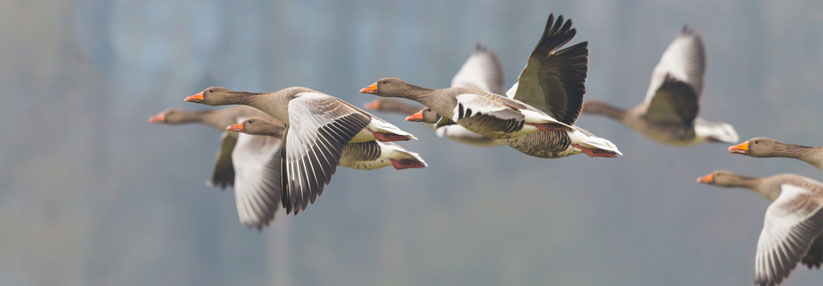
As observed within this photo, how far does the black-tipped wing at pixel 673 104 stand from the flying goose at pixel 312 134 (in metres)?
5.58

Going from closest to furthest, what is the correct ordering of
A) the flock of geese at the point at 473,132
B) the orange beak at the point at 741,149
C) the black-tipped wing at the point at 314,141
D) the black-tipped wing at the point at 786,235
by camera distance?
the black-tipped wing at the point at 314,141, the flock of geese at the point at 473,132, the black-tipped wing at the point at 786,235, the orange beak at the point at 741,149

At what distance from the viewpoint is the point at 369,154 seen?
6648 mm

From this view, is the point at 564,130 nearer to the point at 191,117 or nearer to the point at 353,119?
the point at 353,119

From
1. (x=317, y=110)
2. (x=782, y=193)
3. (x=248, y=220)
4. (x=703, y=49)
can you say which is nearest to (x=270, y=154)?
(x=248, y=220)

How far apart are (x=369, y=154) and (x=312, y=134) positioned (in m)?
1.20

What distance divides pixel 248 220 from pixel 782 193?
405 cm

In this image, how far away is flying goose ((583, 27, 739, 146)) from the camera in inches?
425

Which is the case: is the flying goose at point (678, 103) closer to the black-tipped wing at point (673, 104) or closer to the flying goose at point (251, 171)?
the black-tipped wing at point (673, 104)

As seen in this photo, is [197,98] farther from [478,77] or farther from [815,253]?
[478,77]

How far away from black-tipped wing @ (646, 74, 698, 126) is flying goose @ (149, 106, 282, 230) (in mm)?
4533

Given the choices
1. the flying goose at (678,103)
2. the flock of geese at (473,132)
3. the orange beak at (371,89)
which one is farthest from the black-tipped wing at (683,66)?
the orange beak at (371,89)

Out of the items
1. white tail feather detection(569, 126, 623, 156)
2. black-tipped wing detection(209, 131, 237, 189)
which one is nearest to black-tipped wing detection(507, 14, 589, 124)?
white tail feather detection(569, 126, 623, 156)

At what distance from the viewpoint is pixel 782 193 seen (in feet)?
23.0

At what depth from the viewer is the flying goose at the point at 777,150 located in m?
6.70
